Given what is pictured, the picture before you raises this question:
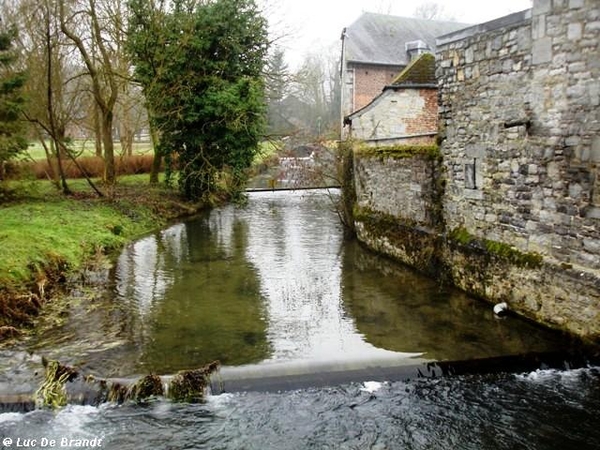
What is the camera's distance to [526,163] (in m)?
7.80

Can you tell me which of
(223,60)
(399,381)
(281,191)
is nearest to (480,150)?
(399,381)

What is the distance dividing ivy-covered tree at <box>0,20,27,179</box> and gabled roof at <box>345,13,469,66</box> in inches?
767

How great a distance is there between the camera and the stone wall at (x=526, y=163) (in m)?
6.73

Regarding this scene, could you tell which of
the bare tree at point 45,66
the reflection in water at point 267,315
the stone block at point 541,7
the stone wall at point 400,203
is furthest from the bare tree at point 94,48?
the stone block at point 541,7

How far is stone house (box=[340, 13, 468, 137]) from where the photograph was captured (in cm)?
3000

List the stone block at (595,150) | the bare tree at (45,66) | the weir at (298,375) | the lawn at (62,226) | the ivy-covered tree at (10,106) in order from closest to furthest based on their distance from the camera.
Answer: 1. the weir at (298,375)
2. the stone block at (595,150)
3. the lawn at (62,226)
4. the ivy-covered tree at (10,106)
5. the bare tree at (45,66)

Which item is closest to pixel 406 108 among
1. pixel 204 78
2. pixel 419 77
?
pixel 419 77

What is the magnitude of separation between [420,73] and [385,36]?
15.9 metres

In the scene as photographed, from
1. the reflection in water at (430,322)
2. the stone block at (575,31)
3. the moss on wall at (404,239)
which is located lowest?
the reflection in water at (430,322)

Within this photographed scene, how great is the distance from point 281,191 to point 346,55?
9579mm

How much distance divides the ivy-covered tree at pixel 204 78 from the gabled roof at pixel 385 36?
41.3 ft

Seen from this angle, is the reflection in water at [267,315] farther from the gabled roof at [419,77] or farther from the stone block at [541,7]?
the gabled roof at [419,77]

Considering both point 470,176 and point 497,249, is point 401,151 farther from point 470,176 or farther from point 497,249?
point 497,249

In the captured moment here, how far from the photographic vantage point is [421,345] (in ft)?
23.8
